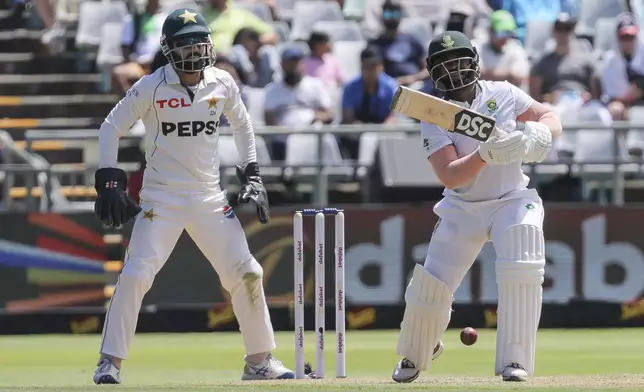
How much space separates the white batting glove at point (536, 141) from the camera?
24.5 ft

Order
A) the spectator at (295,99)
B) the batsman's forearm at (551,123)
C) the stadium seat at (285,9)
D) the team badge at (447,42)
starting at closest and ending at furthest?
the team badge at (447,42) < the batsman's forearm at (551,123) < the spectator at (295,99) < the stadium seat at (285,9)

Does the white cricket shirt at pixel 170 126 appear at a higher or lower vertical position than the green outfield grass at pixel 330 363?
higher

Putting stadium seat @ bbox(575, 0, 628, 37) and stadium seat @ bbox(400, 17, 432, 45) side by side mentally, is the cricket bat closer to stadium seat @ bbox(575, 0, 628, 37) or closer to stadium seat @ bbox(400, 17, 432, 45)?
stadium seat @ bbox(400, 17, 432, 45)

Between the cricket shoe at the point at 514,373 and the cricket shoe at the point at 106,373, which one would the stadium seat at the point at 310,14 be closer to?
the cricket shoe at the point at 106,373

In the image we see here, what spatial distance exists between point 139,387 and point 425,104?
2019mm

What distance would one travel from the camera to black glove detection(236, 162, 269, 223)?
27.8ft

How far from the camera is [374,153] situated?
12.8 metres

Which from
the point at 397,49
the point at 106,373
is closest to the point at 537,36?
the point at 397,49

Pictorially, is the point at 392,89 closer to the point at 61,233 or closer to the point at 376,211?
the point at 376,211

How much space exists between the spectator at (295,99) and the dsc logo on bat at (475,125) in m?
6.29

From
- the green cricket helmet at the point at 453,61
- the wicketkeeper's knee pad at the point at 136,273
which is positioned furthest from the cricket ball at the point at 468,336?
the wicketkeeper's knee pad at the point at 136,273

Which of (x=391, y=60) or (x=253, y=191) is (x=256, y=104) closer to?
(x=391, y=60)

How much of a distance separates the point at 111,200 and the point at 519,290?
90.2 inches

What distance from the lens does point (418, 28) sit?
15.4 m
